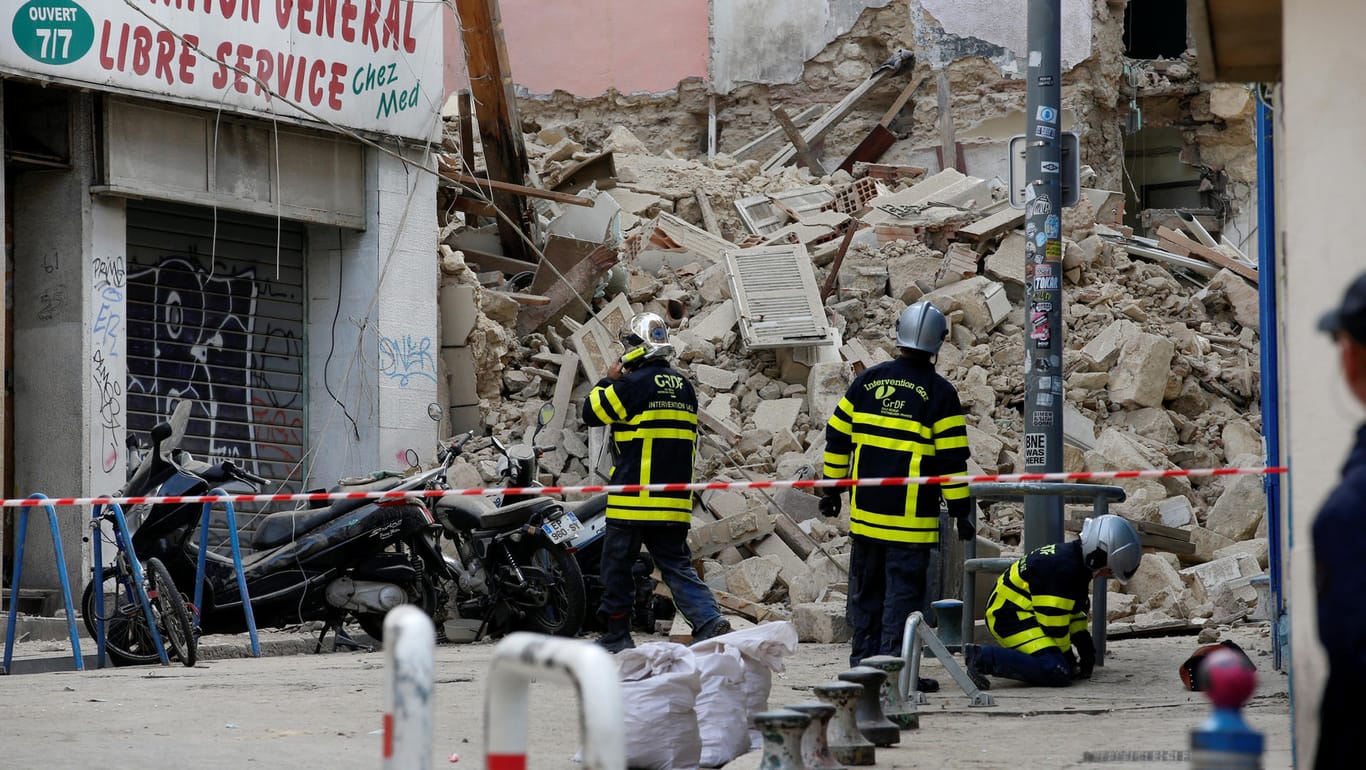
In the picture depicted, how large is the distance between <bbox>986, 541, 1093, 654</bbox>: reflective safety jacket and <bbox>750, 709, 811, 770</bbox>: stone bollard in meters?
3.07

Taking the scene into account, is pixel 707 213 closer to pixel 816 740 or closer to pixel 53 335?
pixel 53 335

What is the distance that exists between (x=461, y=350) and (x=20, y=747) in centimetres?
859

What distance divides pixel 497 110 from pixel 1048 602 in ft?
29.9

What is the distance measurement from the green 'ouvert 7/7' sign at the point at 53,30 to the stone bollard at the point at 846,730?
7.74 meters

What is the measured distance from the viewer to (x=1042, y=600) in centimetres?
823

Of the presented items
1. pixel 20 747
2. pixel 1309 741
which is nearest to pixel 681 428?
pixel 20 747

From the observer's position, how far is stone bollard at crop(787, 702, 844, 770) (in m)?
5.49

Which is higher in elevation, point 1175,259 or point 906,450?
point 1175,259


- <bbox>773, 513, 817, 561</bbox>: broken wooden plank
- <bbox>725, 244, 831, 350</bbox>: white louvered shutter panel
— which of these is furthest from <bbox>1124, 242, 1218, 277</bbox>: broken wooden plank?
<bbox>773, 513, 817, 561</bbox>: broken wooden plank

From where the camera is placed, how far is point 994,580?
10.0 m

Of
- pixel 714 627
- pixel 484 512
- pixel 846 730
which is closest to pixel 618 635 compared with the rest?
pixel 714 627

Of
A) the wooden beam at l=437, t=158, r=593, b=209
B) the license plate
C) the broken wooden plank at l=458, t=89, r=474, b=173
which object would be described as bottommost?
the license plate

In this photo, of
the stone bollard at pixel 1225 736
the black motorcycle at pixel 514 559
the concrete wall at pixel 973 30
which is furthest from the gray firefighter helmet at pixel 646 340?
the concrete wall at pixel 973 30

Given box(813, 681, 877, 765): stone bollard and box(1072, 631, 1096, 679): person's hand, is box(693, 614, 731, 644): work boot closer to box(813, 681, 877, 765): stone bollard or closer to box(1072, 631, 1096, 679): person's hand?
box(1072, 631, 1096, 679): person's hand
